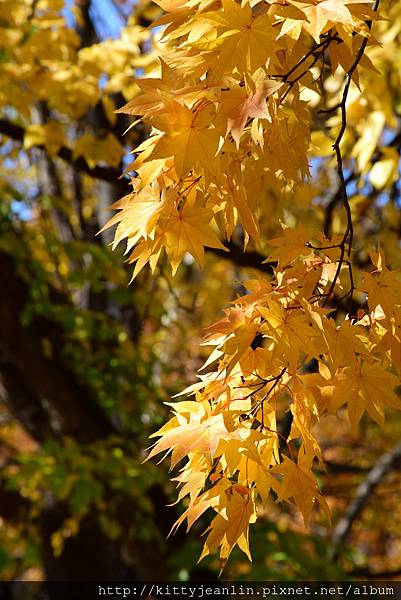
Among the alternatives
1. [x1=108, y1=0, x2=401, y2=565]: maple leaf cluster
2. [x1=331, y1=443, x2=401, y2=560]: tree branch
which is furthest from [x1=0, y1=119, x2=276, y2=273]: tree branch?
[x1=331, y1=443, x2=401, y2=560]: tree branch

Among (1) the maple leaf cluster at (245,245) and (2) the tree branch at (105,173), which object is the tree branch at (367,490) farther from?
(1) the maple leaf cluster at (245,245)

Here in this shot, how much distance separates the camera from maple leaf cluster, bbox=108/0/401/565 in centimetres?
94

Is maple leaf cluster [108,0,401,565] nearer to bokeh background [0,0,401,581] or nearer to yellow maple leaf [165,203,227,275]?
yellow maple leaf [165,203,227,275]

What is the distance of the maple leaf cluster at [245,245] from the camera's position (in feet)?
3.08

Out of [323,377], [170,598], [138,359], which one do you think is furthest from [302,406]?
[170,598]

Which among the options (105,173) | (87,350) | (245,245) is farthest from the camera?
(87,350)

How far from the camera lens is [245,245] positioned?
41.1 inches

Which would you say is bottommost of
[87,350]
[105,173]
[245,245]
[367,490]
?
[367,490]

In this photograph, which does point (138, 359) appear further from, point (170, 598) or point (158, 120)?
point (158, 120)

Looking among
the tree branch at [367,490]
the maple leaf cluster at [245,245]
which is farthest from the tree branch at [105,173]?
the tree branch at [367,490]

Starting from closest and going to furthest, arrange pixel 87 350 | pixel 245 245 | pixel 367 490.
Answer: pixel 245 245
pixel 87 350
pixel 367 490

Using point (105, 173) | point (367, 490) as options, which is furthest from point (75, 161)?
point (367, 490)

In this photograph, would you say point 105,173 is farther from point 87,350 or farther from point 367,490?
point 367,490

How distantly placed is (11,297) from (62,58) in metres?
1.37
